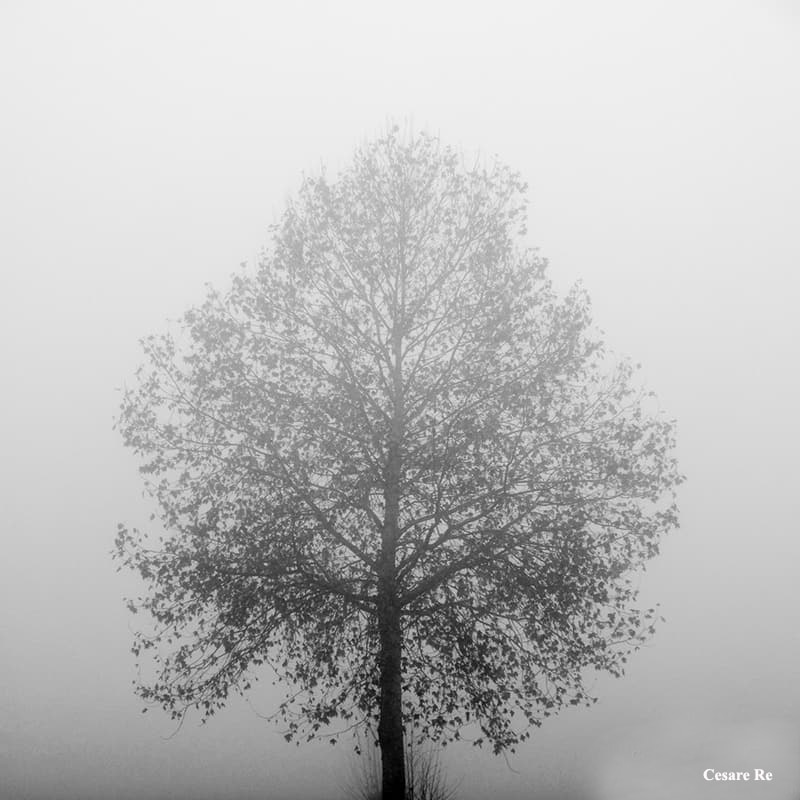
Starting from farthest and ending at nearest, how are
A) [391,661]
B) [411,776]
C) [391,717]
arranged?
1. [411,776]
2. [391,661]
3. [391,717]

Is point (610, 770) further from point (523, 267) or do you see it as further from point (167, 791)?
point (523, 267)

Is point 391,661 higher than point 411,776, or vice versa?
point 391,661

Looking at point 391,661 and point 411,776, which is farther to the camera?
point 411,776

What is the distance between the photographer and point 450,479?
1625 cm

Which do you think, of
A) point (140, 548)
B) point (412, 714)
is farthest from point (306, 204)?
point (412, 714)

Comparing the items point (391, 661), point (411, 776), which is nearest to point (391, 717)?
point (391, 661)

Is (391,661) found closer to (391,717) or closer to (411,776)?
(391,717)

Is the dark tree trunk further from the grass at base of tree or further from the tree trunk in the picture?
the grass at base of tree

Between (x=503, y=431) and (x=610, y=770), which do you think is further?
(x=610, y=770)

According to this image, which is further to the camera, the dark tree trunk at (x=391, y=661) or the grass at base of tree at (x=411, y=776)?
the grass at base of tree at (x=411, y=776)

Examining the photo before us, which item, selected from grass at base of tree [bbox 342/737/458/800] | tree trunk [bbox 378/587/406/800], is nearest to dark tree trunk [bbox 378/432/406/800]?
tree trunk [bbox 378/587/406/800]

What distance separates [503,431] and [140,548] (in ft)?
23.1

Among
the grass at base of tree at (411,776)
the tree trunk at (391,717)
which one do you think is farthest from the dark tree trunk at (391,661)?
the grass at base of tree at (411,776)

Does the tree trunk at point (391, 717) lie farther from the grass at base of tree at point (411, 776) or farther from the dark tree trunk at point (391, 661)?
the grass at base of tree at point (411, 776)
